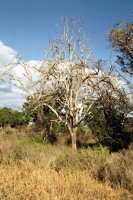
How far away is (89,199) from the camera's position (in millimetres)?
5551

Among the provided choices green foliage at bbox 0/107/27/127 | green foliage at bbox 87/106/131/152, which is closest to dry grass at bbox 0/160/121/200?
green foliage at bbox 87/106/131/152

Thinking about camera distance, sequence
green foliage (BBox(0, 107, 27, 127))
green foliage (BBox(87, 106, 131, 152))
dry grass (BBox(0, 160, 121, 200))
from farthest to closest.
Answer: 1. green foliage (BBox(0, 107, 27, 127))
2. green foliage (BBox(87, 106, 131, 152))
3. dry grass (BBox(0, 160, 121, 200))

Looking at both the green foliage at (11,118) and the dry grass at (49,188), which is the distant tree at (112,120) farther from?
the green foliage at (11,118)

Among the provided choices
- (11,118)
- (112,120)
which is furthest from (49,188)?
(11,118)

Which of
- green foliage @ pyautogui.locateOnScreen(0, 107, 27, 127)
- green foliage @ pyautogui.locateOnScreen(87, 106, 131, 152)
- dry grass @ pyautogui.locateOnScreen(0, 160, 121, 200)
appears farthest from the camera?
green foliage @ pyautogui.locateOnScreen(0, 107, 27, 127)

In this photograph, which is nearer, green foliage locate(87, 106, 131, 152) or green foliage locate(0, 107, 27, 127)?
green foliage locate(87, 106, 131, 152)

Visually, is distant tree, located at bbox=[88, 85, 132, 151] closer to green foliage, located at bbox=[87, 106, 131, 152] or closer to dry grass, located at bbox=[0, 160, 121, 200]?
green foliage, located at bbox=[87, 106, 131, 152]

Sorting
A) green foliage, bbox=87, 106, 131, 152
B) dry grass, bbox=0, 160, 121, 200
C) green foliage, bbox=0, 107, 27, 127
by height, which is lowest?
dry grass, bbox=0, 160, 121, 200

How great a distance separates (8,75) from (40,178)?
1273cm

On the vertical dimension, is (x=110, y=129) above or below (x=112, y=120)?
below

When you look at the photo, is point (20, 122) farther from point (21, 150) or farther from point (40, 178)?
point (40, 178)

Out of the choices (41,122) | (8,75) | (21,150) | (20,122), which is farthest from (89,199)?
(20,122)

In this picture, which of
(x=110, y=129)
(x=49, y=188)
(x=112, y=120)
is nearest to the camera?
(x=49, y=188)

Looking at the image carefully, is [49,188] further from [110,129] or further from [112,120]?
[112,120]
